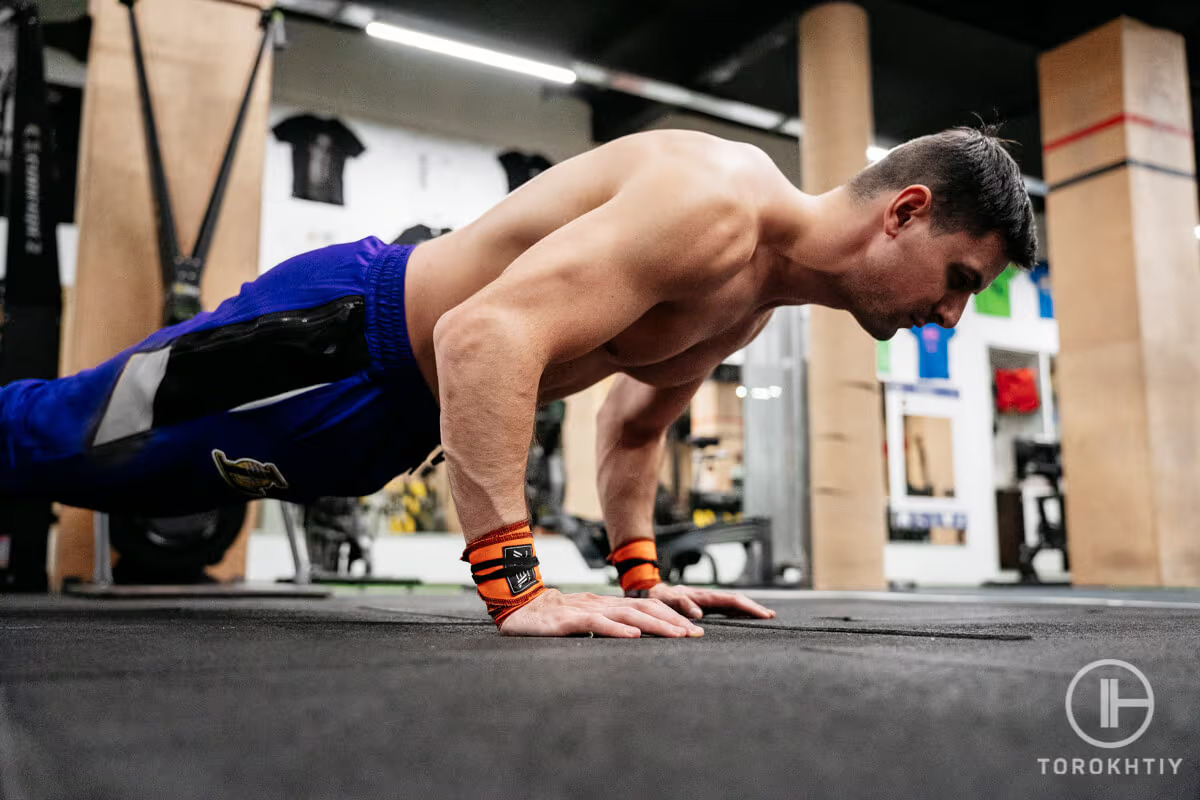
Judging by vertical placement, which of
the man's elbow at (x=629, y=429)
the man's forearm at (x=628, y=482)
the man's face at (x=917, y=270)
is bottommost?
the man's forearm at (x=628, y=482)

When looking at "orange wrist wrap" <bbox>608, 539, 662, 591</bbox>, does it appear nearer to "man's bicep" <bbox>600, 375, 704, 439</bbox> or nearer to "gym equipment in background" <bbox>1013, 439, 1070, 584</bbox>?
"man's bicep" <bbox>600, 375, 704, 439</bbox>

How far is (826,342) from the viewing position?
16.9ft

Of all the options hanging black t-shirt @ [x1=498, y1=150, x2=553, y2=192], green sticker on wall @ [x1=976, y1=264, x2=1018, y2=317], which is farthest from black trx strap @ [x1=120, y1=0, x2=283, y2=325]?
green sticker on wall @ [x1=976, y1=264, x2=1018, y2=317]

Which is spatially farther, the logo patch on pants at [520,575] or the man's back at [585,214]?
the man's back at [585,214]

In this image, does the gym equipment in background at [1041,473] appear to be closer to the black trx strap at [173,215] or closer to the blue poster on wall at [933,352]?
the blue poster on wall at [933,352]

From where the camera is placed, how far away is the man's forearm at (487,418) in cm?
113

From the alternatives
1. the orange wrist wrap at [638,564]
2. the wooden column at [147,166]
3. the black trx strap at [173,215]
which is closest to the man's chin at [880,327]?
the orange wrist wrap at [638,564]

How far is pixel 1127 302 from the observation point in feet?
17.0

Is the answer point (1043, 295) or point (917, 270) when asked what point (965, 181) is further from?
point (1043, 295)

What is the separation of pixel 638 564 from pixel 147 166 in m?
2.82

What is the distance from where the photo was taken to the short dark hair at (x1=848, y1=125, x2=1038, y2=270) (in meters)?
1.37

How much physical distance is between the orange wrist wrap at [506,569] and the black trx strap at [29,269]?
261 cm

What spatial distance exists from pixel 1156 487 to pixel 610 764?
212 inches

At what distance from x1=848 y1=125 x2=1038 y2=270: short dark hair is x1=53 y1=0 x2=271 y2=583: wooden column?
286 cm
